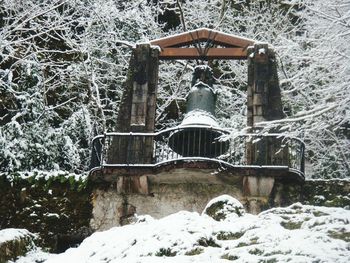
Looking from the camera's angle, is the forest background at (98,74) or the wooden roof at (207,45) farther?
the forest background at (98,74)

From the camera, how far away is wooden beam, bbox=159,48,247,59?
45.2 ft

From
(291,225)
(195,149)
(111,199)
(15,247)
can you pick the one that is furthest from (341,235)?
(15,247)

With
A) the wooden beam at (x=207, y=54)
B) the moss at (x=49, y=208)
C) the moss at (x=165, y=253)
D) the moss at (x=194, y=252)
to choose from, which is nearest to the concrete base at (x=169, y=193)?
the moss at (x=49, y=208)

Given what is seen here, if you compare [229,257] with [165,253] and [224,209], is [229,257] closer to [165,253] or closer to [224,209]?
[165,253]

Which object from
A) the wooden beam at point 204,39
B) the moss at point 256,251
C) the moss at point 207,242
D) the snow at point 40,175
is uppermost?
the wooden beam at point 204,39

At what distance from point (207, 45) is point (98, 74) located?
6677 millimetres

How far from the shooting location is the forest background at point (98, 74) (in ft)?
55.4

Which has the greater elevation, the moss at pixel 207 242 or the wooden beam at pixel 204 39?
the wooden beam at pixel 204 39

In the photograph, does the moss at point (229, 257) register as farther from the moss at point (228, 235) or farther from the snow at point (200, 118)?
the snow at point (200, 118)

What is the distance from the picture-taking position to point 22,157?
16.2 m

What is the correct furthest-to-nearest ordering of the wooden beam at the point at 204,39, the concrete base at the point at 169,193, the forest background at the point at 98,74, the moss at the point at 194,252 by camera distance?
1. the forest background at the point at 98,74
2. the wooden beam at the point at 204,39
3. the concrete base at the point at 169,193
4. the moss at the point at 194,252

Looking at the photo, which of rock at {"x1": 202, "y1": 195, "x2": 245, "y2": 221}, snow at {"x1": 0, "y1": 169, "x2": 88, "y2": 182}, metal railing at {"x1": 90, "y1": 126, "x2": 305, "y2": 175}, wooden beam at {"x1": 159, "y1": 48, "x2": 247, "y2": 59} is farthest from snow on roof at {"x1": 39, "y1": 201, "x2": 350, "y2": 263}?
snow at {"x1": 0, "y1": 169, "x2": 88, "y2": 182}

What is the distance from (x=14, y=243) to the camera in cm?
1277

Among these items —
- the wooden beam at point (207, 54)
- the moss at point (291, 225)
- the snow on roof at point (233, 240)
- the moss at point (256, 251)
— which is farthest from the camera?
the wooden beam at point (207, 54)
